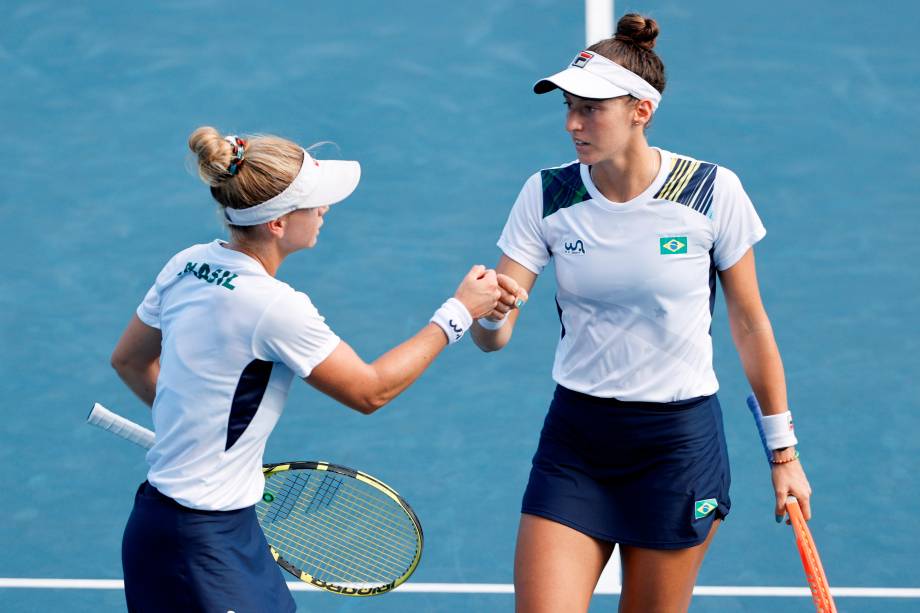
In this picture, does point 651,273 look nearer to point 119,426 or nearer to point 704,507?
point 704,507

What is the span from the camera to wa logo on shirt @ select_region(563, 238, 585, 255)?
4.71 m

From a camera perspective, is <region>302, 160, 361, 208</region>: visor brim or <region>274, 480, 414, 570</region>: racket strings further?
<region>274, 480, 414, 570</region>: racket strings

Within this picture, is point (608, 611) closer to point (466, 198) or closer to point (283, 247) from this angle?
point (283, 247)

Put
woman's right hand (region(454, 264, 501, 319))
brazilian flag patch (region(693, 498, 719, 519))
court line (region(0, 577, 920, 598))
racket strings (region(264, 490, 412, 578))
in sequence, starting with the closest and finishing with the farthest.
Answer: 1. woman's right hand (region(454, 264, 501, 319))
2. brazilian flag patch (region(693, 498, 719, 519))
3. racket strings (region(264, 490, 412, 578))
4. court line (region(0, 577, 920, 598))

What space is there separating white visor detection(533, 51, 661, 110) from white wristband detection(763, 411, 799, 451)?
43.4 inches

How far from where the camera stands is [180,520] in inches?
158

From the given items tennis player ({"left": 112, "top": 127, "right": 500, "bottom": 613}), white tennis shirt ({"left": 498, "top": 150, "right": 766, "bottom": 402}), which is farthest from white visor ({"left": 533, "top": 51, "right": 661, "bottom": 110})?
tennis player ({"left": 112, "top": 127, "right": 500, "bottom": 613})

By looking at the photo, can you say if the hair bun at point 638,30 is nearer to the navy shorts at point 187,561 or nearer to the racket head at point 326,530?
the racket head at point 326,530

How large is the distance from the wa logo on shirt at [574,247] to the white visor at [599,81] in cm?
48

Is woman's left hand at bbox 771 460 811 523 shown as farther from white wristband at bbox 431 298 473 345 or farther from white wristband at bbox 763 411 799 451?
white wristband at bbox 431 298 473 345

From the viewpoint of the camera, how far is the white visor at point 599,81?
4.55 meters

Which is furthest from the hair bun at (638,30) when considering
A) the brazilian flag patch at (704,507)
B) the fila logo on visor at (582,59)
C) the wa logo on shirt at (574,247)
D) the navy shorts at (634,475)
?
the brazilian flag patch at (704,507)

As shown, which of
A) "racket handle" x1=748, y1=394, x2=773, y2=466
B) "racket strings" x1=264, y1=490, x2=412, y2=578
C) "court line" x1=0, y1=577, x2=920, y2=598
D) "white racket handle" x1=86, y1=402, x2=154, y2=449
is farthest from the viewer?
"court line" x1=0, y1=577, x2=920, y2=598

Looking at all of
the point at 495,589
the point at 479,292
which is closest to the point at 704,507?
the point at 479,292
